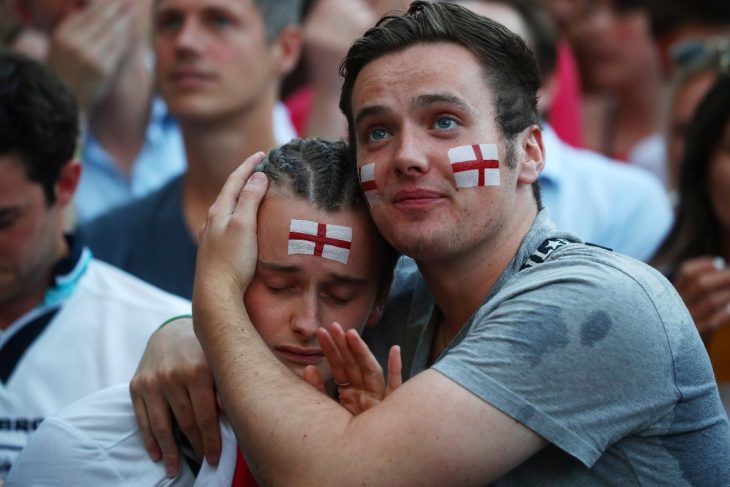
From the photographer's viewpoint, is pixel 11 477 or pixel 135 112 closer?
pixel 11 477

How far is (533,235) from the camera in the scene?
3043 mm

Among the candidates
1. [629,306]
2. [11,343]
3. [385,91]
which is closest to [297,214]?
[385,91]

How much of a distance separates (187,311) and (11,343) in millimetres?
585

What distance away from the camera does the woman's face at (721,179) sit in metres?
4.64

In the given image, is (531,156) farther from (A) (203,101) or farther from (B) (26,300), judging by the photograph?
(A) (203,101)

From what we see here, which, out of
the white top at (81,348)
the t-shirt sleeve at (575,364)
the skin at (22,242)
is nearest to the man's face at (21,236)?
the skin at (22,242)

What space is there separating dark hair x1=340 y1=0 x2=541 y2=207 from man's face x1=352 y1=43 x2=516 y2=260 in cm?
3

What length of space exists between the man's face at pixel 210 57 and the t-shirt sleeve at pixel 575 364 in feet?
9.45

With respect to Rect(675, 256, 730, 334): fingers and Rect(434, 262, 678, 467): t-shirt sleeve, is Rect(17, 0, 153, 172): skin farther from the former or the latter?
Rect(434, 262, 678, 467): t-shirt sleeve

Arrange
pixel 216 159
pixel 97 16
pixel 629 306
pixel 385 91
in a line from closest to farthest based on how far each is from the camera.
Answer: pixel 629 306 < pixel 385 91 < pixel 216 159 < pixel 97 16

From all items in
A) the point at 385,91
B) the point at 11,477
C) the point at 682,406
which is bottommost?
the point at 11,477

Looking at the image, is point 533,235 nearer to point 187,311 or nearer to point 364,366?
point 364,366

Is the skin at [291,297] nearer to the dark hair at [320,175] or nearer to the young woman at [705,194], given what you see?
the dark hair at [320,175]

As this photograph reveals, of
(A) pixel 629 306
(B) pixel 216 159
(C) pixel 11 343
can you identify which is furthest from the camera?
(B) pixel 216 159
